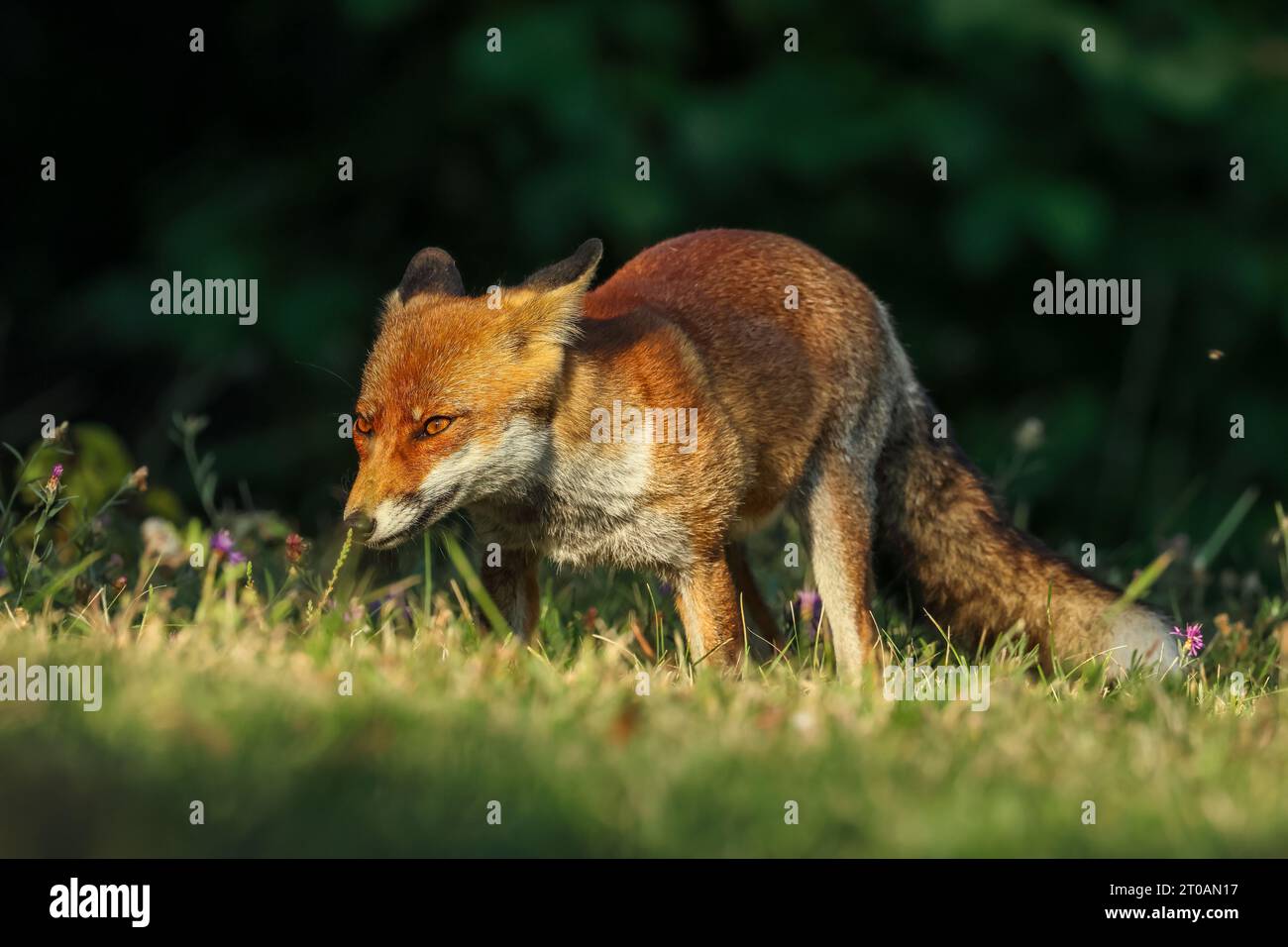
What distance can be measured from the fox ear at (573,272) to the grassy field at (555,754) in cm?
78

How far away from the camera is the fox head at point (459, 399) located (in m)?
3.74

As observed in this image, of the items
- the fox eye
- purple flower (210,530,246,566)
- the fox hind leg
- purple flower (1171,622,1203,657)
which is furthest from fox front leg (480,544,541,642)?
purple flower (1171,622,1203,657)

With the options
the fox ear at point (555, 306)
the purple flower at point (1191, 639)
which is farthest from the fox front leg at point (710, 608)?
the purple flower at point (1191, 639)

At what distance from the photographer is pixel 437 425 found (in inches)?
150

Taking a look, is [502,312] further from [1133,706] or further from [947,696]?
[1133,706]

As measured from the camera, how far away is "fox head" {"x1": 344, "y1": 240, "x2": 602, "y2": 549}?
374 cm

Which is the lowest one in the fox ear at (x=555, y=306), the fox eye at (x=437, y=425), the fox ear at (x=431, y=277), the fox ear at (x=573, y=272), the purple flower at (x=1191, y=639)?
the purple flower at (x=1191, y=639)

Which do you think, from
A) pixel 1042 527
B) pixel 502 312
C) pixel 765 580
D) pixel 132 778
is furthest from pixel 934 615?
pixel 1042 527

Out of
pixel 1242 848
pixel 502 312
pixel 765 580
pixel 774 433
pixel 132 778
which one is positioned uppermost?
pixel 502 312

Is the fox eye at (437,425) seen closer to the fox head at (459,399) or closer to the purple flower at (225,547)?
the fox head at (459,399)

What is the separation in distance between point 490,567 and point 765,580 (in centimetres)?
151

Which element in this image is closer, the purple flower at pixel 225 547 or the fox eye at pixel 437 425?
the fox eye at pixel 437 425

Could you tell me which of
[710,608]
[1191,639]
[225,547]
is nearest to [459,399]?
[710,608]

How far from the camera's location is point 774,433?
4.45 metres
